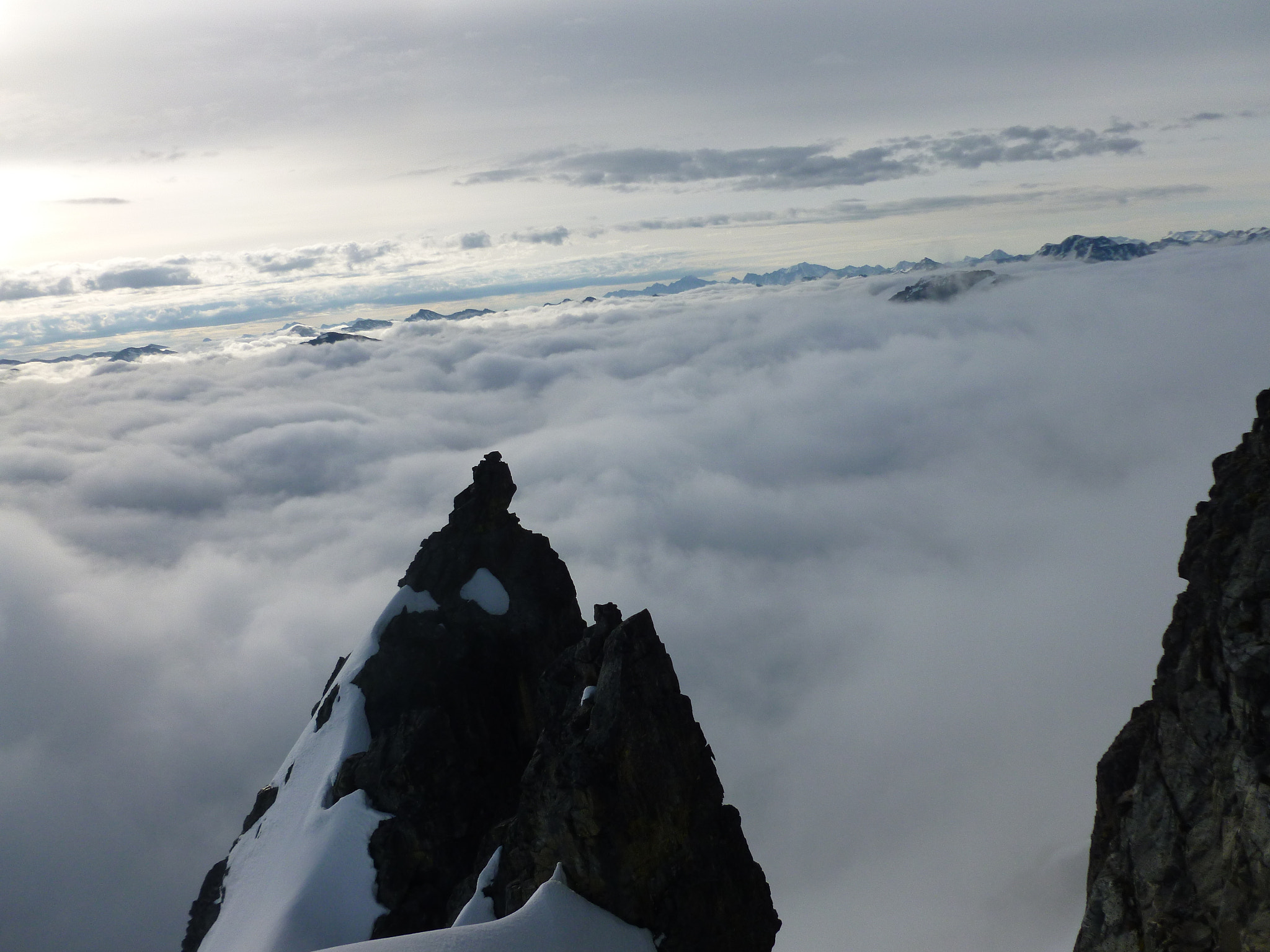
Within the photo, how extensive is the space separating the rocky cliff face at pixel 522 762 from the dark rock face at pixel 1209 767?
14251 millimetres

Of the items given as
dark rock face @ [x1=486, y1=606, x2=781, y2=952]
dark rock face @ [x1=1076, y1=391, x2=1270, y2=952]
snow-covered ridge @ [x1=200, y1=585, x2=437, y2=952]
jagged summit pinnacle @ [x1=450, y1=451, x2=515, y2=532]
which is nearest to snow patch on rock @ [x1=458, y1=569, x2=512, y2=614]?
snow-covered ridge @ [x1=200, y1=585, x2=437, y2=952]

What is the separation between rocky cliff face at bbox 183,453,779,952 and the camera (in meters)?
30.2

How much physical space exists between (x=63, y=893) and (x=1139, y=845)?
16642 centimetres

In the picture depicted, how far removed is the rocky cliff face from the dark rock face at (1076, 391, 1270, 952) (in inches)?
561

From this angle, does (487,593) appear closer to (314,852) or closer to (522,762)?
(522,762)

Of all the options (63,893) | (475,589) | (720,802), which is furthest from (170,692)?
(720,802)

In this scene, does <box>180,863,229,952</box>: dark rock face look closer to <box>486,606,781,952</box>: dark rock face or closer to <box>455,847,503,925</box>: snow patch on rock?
<box>455,847,503,925</box>: snow patch on rock

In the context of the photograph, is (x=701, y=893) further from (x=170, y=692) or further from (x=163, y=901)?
(x=170, y=692)

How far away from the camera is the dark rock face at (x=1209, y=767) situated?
1636cm

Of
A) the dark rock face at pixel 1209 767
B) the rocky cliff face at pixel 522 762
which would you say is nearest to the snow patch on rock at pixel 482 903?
the rocky cliff face at pixel 522 762

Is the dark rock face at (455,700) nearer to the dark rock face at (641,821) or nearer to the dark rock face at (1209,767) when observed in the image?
the dark rock face at (641,821)

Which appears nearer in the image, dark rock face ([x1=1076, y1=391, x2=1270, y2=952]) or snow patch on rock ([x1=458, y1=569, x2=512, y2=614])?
dark rock face ([x1=1076, y1=391, x2=1270, y2=952])

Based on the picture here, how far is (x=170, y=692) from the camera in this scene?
191125 mm

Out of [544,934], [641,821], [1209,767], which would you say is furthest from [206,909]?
[1209,767]
